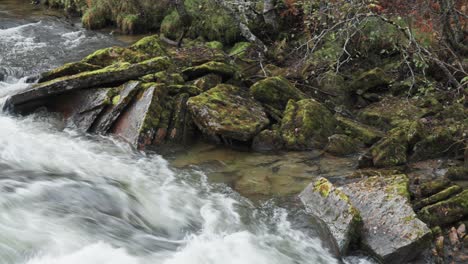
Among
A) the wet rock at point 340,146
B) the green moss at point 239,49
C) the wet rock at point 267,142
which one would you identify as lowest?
the wet rock at point 267,142

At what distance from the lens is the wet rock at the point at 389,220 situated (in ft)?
17.7

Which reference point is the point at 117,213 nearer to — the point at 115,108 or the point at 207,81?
the point at 115,108

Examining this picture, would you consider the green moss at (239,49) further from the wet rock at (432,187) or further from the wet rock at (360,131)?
the wet rock at (432,187)

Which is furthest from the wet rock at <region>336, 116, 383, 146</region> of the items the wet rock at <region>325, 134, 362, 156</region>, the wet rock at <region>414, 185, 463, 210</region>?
the wet rock at <region>414, 185, 463, 210</region>

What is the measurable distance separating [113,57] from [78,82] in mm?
1790

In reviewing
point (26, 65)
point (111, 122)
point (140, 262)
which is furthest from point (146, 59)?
point (140, 262)

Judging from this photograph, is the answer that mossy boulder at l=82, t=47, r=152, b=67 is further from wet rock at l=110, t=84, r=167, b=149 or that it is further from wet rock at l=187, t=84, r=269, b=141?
wet rock at l=187, t=84, r=269, b=141

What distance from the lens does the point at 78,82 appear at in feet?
30.9

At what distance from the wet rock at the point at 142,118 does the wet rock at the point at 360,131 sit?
351 cm

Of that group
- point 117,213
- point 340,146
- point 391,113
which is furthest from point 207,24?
point 117,213

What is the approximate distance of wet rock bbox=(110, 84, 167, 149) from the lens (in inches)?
339

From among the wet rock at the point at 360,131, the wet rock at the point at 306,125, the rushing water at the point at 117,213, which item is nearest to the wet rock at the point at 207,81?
the wet rock at the point at 306,125

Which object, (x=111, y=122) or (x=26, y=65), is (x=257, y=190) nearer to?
(x=111, y=122)

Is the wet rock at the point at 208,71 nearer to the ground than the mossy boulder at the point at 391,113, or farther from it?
farther from it
